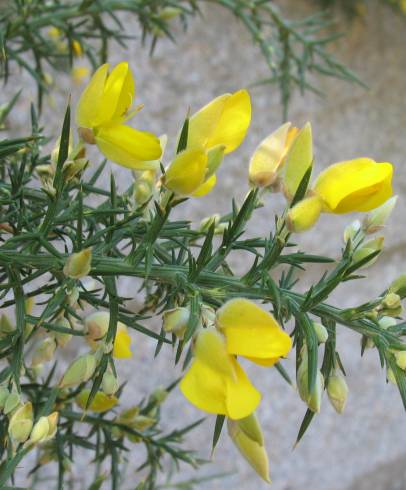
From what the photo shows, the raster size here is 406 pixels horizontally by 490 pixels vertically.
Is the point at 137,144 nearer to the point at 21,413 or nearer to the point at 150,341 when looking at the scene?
the point at 21,413

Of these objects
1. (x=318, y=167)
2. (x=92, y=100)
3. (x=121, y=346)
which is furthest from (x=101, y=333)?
(x=318, y=167)

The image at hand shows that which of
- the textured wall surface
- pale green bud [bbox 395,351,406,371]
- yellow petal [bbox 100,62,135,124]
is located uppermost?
yellow petal [bbox 100,62,135,124]

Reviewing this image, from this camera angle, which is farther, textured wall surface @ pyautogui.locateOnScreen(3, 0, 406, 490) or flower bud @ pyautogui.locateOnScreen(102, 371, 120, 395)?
textured wall surface @ pyautogui.locateOnScreen(3, 0, 406, 490)

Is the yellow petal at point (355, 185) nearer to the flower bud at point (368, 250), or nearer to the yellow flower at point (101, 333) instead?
the flower bud at point (368, 250)

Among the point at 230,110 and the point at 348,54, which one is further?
the point at 348,54

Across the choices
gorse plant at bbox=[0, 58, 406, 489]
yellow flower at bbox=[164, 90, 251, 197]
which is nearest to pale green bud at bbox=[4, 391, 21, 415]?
gorse plant at bbox=[0, 58, 406, 489]

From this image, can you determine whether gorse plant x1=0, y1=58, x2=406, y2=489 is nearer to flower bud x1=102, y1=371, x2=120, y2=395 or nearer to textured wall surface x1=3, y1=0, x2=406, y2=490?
flower bud x1=102, y1=371, x2=120, y2=395

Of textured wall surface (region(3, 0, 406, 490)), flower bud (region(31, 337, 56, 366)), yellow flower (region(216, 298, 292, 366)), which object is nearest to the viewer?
yellow flower (region(216, 298, 292, 366))

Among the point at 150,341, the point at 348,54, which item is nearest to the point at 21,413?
the point at 150,341

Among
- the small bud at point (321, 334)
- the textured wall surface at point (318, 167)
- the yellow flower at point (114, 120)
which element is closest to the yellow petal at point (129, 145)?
the yellow flower at point (114, 120)
